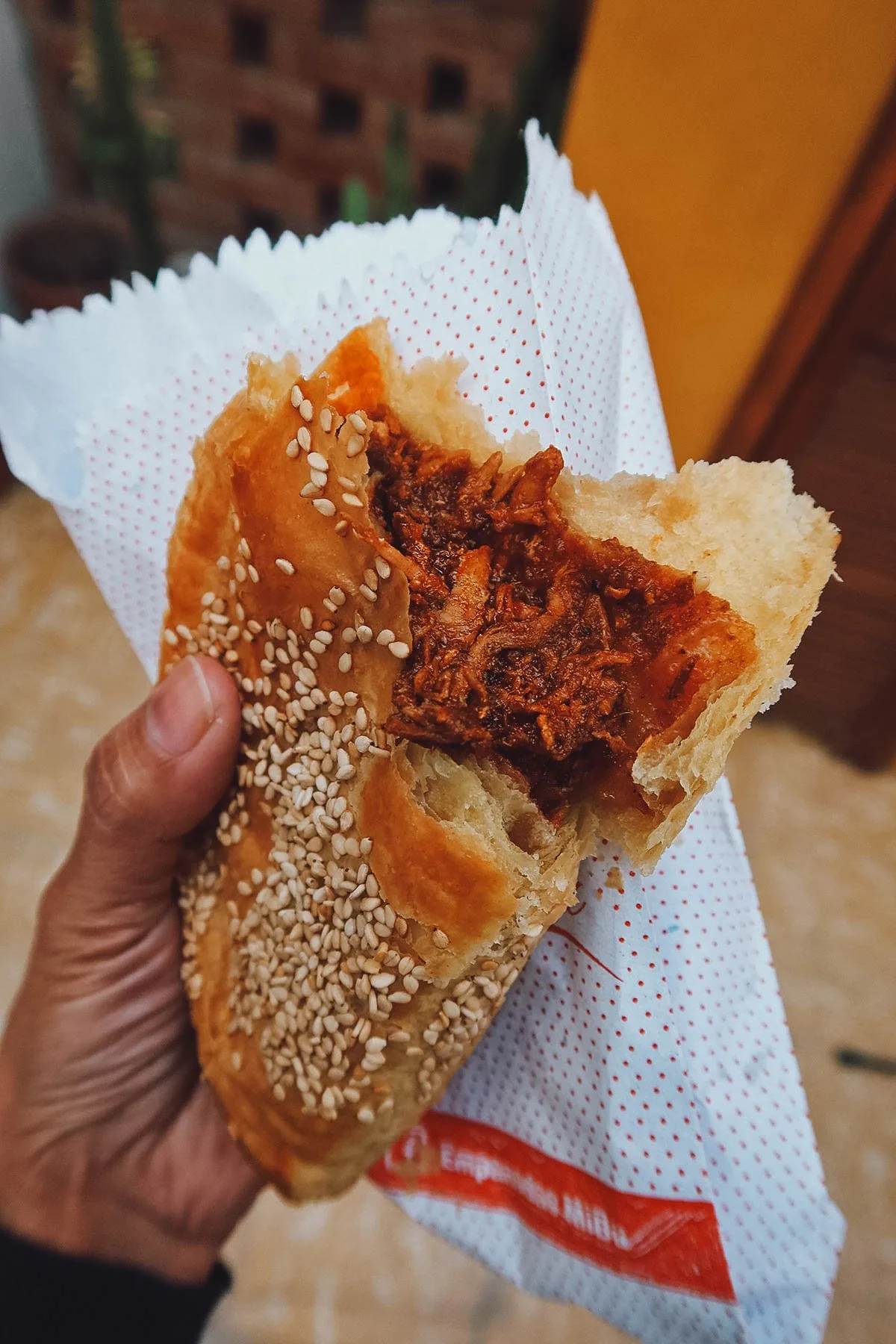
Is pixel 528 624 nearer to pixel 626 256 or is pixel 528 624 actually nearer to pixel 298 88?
pixel 626 256

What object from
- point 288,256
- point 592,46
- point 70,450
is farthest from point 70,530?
point 592,46

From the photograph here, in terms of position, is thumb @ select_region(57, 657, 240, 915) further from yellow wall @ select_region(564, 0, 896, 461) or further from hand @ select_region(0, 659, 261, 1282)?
yellow wall @ select_region(564, 0, 896, 461)

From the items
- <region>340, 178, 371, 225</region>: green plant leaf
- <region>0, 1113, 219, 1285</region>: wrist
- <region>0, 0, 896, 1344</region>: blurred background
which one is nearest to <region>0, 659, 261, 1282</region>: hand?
<region>0, 1113, 219, 1285</region>: wrist

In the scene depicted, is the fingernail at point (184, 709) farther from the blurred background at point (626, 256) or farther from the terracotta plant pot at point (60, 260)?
the terracotta plant pot at point (60, 260)

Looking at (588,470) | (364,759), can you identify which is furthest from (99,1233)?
(588,470)

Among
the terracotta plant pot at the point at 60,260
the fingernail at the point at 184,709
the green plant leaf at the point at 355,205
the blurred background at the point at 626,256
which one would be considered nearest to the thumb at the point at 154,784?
the fingernail at the point at 184,709

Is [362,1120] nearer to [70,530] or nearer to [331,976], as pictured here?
[331,976]

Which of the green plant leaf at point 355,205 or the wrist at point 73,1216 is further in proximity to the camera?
the green plant leaf at point 355,205
